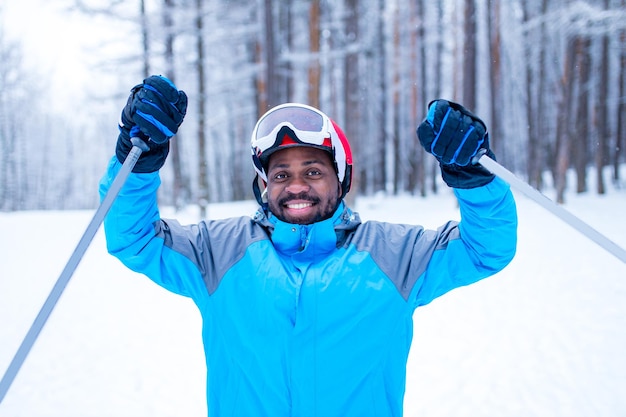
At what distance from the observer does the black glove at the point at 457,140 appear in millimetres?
1614

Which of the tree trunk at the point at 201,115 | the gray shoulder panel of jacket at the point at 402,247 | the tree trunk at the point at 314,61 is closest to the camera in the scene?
the gray shoulder panel of jacket at the point at 402,247

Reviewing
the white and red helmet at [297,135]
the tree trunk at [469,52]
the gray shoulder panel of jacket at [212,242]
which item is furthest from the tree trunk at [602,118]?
the gray shoulder panel of jacket at [212,242]

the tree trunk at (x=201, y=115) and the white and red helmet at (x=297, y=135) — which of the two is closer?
the white and red helmet at (x=297, y=135)

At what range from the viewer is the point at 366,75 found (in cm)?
2070

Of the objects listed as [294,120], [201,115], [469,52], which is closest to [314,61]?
[201,115]

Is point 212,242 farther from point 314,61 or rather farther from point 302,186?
point 314,61

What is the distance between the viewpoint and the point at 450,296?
6250 mm

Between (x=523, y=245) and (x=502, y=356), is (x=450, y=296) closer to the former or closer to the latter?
(x=502, y=356)

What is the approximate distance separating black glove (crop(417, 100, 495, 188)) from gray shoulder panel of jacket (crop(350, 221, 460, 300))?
0.82 ft

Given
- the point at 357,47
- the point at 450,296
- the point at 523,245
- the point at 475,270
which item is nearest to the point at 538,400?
the point at 450,296

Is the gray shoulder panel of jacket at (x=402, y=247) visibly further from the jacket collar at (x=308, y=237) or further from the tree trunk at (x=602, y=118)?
the tree trunk at (x=602, y=118)

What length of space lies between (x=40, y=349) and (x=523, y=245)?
7817mm

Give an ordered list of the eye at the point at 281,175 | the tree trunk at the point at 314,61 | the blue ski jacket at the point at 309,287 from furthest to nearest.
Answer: the tree trunk at the point at 314,61 → the eye at the point at 281,175 → the blue ski jacket at the point at 309,287

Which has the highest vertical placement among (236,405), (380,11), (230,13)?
(380,11)
